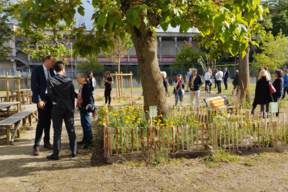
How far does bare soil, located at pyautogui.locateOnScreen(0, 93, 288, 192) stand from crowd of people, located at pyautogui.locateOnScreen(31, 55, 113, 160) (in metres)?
0.46

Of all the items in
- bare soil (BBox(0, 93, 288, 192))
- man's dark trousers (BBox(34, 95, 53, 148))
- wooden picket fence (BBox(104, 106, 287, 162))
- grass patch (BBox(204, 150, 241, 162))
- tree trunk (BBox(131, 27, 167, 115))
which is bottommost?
bare soil (BBox(0, 93, 288, 192))

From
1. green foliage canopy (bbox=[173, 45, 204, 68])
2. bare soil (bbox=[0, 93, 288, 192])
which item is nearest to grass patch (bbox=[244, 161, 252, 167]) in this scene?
bare soil (bbox=[0, 93, 288, 192])

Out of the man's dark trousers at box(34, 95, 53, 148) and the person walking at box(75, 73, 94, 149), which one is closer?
the man's dark trousers at box(34, 95, 53, 148)

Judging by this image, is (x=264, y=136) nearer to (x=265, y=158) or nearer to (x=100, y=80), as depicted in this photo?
(x=265, y=158)

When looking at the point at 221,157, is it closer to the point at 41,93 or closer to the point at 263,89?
the point at 41,93

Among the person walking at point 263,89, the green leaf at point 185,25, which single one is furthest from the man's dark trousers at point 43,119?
the person walking at point 263,89

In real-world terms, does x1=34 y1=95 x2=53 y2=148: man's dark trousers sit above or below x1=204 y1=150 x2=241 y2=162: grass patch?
above

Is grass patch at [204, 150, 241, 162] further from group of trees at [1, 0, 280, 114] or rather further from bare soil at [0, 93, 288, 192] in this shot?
group of trees at [1, 0, 280, 114]

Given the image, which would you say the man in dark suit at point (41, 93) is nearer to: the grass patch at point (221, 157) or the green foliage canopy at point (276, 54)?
the grass patch at point (221, 157)

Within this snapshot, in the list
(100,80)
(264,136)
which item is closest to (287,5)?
(100,80)

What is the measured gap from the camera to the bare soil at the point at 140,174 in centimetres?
354

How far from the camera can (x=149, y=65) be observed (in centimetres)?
560

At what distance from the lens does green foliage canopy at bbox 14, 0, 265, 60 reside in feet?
11.6

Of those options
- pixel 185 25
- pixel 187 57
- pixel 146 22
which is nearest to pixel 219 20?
pixel 185 25
